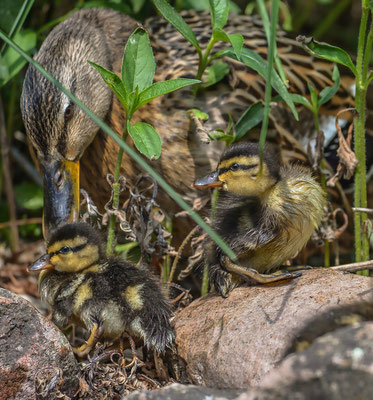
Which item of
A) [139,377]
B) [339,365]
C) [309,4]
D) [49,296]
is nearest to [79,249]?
[49,296]

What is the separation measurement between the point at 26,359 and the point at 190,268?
98 cm

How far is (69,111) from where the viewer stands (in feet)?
9.95

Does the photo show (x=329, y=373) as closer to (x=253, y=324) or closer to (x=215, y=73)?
(x=253, y=324)

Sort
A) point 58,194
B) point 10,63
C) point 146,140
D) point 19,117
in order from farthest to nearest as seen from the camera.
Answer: point 19,117 < point 10,63 < point 58,194 < point 146,140

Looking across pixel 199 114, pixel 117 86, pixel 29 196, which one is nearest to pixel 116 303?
pixel 117 86

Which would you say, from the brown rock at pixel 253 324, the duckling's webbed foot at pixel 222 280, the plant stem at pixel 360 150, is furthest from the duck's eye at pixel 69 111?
the plant stem at pixel 360 150

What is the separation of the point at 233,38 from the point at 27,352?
52.2 inches

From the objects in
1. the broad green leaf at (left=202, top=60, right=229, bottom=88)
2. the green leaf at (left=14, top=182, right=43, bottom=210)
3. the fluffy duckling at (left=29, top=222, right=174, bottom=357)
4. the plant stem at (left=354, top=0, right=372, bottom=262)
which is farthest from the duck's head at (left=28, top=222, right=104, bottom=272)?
the green leaf at (left=14, top=182, right=43, bottom=210)

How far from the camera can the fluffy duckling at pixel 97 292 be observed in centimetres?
248

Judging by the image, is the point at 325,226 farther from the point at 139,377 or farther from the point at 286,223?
the point at 139,377

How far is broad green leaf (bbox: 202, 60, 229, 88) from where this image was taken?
299 centimetres

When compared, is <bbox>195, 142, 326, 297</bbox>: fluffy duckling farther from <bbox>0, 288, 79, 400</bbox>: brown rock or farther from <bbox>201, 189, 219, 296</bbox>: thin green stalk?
<bbox>0, 288, 79, 400</bbox>: brown rock

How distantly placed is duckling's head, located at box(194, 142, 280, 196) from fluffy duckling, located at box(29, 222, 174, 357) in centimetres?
45

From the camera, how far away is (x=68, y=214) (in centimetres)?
292
